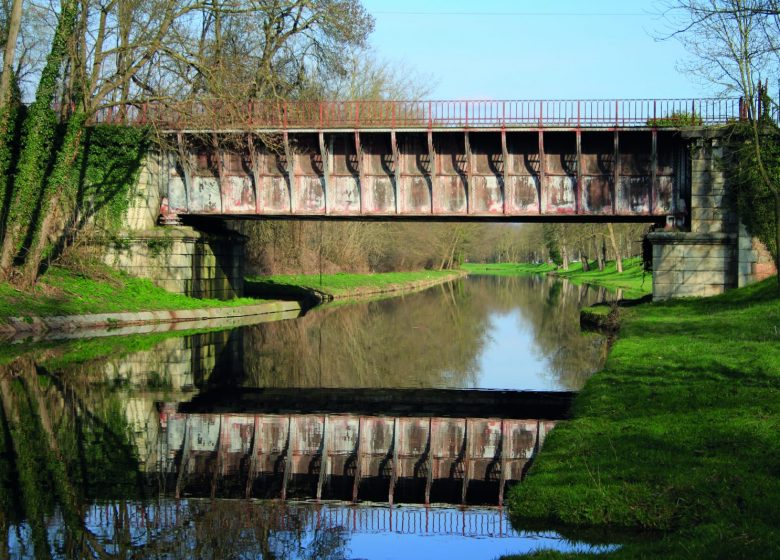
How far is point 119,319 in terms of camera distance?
97.6 feet

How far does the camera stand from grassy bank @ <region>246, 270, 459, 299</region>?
47.3 meters

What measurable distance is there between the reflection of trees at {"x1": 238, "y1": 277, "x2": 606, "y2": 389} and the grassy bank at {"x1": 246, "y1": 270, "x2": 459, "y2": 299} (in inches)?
211

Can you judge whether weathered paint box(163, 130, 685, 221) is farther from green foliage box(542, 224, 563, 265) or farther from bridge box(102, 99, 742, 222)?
green foliage box(542, 224, 563, 265)

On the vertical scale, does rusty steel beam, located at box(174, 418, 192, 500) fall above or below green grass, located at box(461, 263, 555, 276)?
above

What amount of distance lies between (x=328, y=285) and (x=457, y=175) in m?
23.8

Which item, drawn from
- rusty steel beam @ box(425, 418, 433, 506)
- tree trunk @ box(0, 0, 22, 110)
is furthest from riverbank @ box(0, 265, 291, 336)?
rusty steel beam @ box(425, 418, 433, 506)

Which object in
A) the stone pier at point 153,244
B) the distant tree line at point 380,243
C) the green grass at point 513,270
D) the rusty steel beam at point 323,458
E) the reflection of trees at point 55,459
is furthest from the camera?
the green grass at point 513,270

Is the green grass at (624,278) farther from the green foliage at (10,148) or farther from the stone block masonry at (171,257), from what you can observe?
the green foliage at (10,148)

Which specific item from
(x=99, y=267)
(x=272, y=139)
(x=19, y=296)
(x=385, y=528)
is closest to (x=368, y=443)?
(x=385, y=528)

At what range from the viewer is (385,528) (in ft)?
28.4

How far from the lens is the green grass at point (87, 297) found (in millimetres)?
27062

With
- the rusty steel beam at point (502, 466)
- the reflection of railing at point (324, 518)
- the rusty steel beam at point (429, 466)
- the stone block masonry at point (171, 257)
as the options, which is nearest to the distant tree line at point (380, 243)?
the stone block masonry at point (171, 257)

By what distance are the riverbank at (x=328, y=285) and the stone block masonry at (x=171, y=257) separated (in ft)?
26.3

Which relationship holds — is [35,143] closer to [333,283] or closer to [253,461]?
[253,461]
